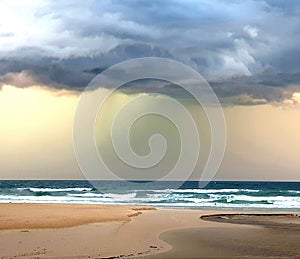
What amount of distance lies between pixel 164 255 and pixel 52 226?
805 centimetres

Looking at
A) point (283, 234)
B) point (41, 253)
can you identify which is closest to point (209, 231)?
point (283, 234)

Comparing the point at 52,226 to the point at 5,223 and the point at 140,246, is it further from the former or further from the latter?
the point at 140,246

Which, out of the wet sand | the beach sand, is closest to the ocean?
the beach sand

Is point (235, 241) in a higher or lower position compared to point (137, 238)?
lower

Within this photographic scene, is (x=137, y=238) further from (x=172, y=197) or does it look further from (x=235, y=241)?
(x=172, y=197)

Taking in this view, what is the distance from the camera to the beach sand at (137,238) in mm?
14195

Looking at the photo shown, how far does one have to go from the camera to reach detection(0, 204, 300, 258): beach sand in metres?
14.2

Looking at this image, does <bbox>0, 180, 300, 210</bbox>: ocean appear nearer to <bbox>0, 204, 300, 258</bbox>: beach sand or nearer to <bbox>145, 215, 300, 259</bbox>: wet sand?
<bbox>0, 204, 300, 258</bbox>: beach sand

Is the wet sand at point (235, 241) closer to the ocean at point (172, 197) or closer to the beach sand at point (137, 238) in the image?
the beach sand at point (137, 238)

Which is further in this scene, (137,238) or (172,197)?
(172,197)

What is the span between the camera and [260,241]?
17406 mm

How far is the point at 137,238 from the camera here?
58.6 ft

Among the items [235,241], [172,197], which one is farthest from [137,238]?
[172,197]

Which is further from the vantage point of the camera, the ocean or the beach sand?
the ocean
